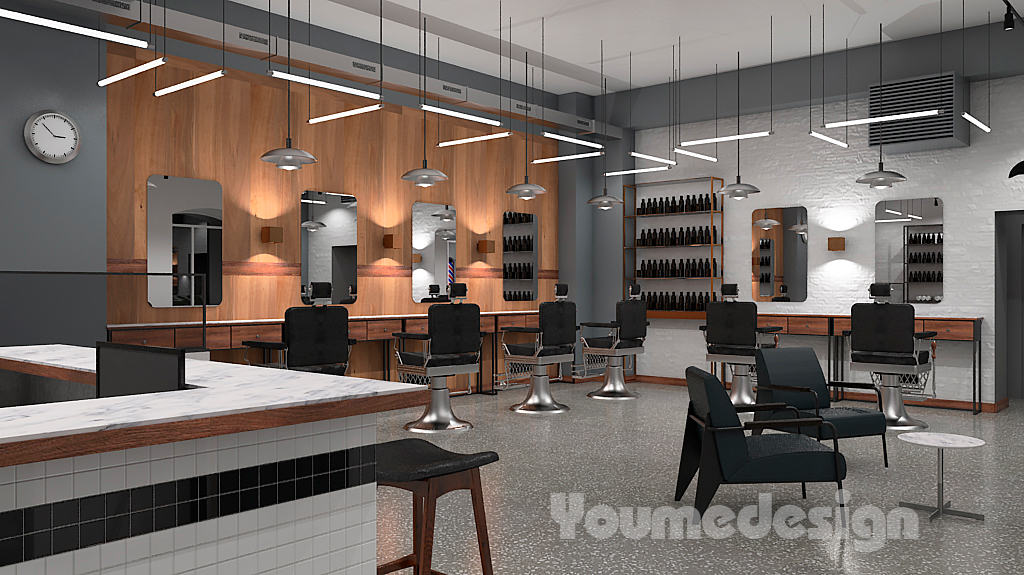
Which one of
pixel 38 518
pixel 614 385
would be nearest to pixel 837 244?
pixel 614 385

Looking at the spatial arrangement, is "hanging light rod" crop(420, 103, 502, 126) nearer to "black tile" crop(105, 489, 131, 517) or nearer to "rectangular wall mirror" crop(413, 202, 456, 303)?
"rectangular wall mirror" crop(413, 202, 456, 303)

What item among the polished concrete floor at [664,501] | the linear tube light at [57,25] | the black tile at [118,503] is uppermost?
the linear tube light at [57,25]

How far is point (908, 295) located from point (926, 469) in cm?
364

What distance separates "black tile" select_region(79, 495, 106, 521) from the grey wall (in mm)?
3857

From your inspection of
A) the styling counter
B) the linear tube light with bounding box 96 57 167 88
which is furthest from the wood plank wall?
the styling counter

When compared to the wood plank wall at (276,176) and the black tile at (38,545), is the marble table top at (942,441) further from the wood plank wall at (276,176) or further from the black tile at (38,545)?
the wood plank wall at (276,176)

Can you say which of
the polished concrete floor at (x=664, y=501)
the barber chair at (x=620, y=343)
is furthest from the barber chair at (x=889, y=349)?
the barber chair at (x=620, y=343)

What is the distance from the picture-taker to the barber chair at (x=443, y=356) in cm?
670

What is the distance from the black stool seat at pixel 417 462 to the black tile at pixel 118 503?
38.9 inches

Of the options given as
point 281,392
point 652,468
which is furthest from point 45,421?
point 652,468

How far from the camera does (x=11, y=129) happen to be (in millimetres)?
5523

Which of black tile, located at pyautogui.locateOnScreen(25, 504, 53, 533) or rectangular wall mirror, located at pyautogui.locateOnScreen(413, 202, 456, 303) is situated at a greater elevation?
rectangular wall mirror, located at pyautogui.locateOnScreen(413, 202, 456, 303)

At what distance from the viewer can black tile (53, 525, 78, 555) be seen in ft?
Result: 5.41

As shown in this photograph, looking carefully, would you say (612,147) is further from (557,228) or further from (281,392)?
(281,392)
